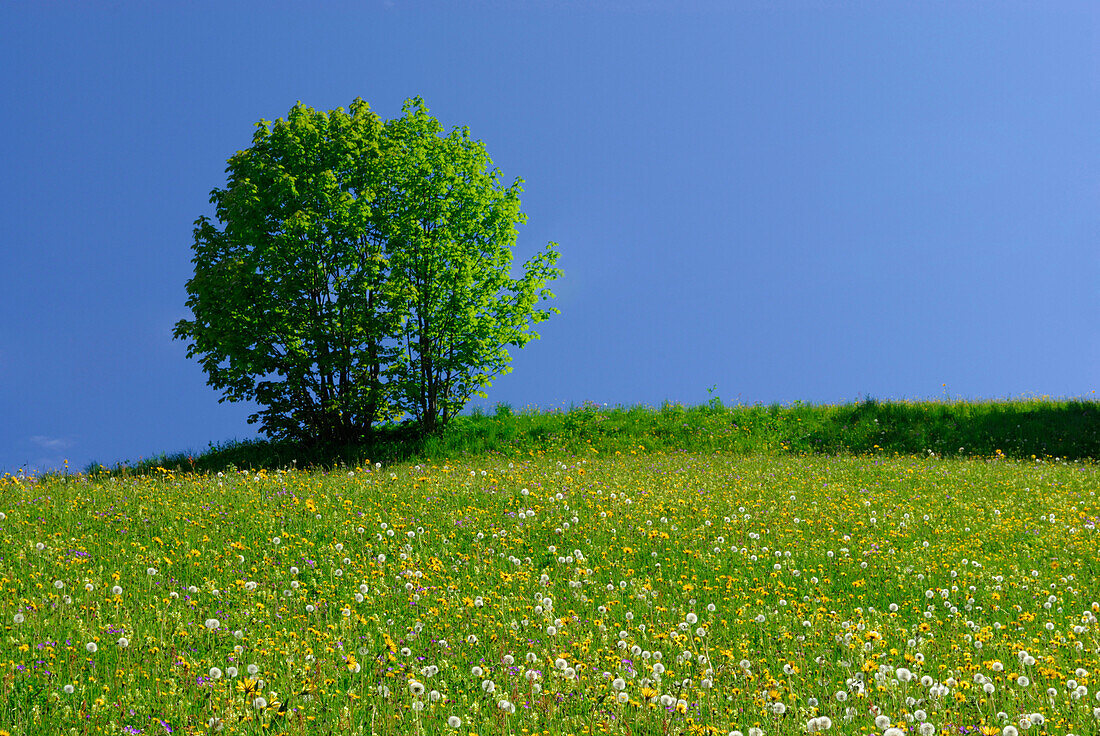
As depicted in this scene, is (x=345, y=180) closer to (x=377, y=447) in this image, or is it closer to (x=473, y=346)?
(x=473, y=346)

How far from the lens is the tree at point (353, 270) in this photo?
19.0m

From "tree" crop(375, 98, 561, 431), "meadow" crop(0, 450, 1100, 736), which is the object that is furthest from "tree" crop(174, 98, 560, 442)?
"meadow" crop(0, 450, 1100, 736)

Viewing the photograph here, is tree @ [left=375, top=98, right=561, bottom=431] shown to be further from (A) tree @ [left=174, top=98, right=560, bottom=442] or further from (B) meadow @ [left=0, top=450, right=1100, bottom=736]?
(B) meadow @ [left=0, top=450, right=1100, bottom=736]

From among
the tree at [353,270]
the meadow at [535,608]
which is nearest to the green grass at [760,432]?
the tree at [353,270]

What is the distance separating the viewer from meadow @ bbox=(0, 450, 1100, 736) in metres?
5.38

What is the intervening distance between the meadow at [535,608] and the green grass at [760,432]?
25.9 feet

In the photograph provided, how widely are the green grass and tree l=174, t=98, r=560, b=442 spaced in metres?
2.07

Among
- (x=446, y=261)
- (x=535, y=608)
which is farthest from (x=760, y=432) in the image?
(x=535, y=608)

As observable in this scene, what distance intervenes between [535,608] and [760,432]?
18993 mm

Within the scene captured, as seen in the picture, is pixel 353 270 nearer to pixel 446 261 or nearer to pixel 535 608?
pixel 446 261

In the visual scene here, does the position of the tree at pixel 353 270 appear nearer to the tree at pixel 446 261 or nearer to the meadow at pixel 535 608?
the tree at pixel 446 261

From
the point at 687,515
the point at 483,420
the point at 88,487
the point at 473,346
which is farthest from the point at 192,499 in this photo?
the point at 483,420

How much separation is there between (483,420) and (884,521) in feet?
45.4

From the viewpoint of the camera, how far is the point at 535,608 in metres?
7.20
